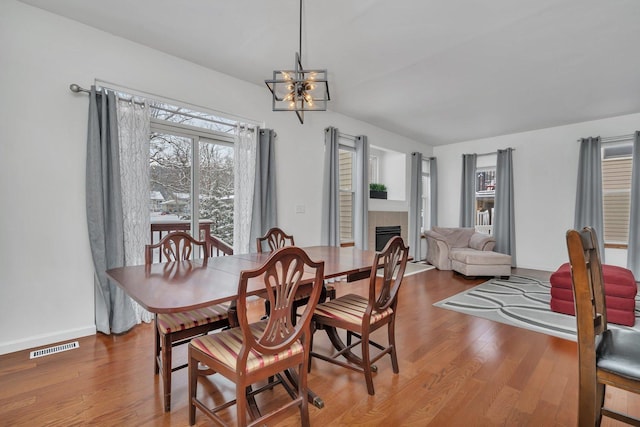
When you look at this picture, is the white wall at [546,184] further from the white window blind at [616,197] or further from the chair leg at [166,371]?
the chair leg at [166,371]

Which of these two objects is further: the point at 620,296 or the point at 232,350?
the point at 620,296

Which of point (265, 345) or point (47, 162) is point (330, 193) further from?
point (265, 345)

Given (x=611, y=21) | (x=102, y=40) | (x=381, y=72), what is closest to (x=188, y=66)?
(x=102, y=40)

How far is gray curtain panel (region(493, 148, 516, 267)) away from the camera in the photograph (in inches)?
230

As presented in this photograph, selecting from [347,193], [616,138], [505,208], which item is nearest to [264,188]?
[347,193]

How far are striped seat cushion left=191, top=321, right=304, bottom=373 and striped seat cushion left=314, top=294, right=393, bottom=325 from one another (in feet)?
1.43

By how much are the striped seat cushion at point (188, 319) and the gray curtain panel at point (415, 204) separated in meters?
5.21

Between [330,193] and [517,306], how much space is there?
281 cm

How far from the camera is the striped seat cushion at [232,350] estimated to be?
1.37m

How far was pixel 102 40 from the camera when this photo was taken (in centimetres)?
271

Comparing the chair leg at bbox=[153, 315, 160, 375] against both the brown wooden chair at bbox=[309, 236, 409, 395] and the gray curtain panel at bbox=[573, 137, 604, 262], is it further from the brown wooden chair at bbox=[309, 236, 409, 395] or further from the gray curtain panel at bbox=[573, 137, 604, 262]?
the gray curtain panel at bbox=[573, 137, 604, 262]

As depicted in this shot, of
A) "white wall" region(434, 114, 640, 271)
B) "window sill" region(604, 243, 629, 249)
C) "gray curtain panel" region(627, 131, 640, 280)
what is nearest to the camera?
"gray curtain panel" region(627, 131, 640, 280)

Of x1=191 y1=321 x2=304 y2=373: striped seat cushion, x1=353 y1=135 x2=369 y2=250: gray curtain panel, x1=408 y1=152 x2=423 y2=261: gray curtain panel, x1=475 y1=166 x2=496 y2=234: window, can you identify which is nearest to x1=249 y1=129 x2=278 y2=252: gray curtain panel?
x1=353 y1=135 x2=369 y2=250: gray curtain panel

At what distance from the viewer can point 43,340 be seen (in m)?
2.45
